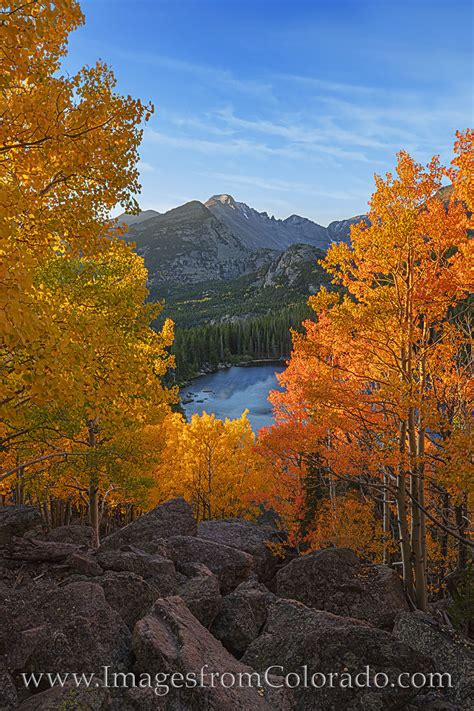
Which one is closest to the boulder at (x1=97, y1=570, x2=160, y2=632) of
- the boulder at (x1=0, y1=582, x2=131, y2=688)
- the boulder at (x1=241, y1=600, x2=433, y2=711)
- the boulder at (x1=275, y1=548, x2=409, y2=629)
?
the boulder at (x1=0, y1=582, x2=131, y2=688)

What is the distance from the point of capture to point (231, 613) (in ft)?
27.9

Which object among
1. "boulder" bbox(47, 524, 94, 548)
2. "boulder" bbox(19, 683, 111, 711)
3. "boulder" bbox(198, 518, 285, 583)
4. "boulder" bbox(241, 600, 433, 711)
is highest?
"boulder" bbox(19, 683, 111, 711)

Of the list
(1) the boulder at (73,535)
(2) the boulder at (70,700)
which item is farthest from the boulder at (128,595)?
(1) the boulder at (73,535)

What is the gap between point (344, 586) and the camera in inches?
428

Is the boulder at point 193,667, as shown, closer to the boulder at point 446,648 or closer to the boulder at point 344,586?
the boulder at point 446,648

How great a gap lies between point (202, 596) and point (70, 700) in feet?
13.8

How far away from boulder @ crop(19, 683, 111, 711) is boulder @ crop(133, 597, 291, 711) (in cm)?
82

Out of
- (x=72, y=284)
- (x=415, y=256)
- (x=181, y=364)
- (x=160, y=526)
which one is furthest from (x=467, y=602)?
(x=181, y=364)

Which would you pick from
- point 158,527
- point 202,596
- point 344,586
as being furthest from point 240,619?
point 158,527

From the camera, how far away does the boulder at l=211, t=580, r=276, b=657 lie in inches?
312

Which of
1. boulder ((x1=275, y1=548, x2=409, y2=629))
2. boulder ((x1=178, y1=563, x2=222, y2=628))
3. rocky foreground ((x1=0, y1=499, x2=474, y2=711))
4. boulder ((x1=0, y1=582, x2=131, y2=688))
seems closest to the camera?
rocky foreground ((x1=0, y1=499, x2=474, y2=711))

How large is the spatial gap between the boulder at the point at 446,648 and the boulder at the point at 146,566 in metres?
5.16

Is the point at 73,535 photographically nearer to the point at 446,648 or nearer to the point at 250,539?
the point at 250,539

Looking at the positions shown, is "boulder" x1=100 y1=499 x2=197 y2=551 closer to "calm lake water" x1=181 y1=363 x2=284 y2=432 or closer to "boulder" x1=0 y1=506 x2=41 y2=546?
"boulder" x1=0 y1=506 x2=41 y2=546
